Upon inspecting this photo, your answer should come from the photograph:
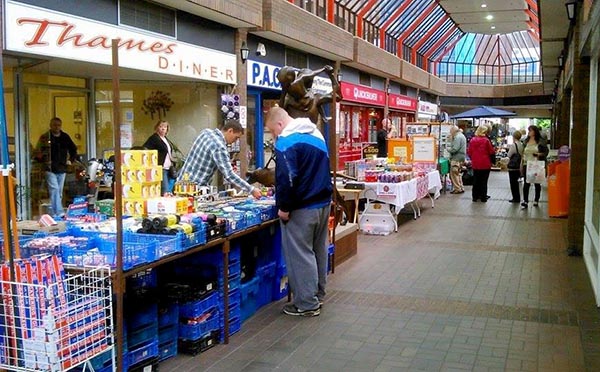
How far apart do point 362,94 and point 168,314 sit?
17.4 metres

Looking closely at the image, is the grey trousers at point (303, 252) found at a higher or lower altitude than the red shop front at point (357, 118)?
lower

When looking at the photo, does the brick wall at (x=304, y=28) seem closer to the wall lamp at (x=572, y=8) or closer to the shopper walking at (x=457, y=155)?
the shopper walking at (x=457, y=155)

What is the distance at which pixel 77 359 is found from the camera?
3.60 meters

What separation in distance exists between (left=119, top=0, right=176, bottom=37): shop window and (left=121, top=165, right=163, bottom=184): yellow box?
474 cm

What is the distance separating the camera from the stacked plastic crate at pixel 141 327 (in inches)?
172

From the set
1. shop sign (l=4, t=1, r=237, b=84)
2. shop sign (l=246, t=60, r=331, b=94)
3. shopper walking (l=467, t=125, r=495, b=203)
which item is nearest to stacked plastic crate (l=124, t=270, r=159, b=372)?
shop sign (l=4, t=1, r=237, b=84)

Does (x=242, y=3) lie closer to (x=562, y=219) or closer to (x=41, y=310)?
(x=562, y=219)

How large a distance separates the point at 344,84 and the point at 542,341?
578 inches

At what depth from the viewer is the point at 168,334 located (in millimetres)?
4852

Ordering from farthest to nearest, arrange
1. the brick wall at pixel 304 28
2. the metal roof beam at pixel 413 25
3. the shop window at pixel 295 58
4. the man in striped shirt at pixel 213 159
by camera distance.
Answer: the metal roof beam at pixel 413 25
the shop window at pixel 295 58
the brick wall at pixel 304 28
the man in striped shirt at pixel 213 159

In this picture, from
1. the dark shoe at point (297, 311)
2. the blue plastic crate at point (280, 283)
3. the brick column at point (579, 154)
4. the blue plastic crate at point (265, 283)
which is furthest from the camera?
the brick column at point (579, 154)

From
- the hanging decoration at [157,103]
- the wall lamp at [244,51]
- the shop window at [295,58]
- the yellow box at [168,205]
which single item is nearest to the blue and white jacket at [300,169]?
the yellow box at [168,205]

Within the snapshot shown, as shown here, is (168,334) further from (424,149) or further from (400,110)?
(400,110)

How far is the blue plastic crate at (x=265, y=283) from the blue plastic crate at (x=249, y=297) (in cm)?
9
